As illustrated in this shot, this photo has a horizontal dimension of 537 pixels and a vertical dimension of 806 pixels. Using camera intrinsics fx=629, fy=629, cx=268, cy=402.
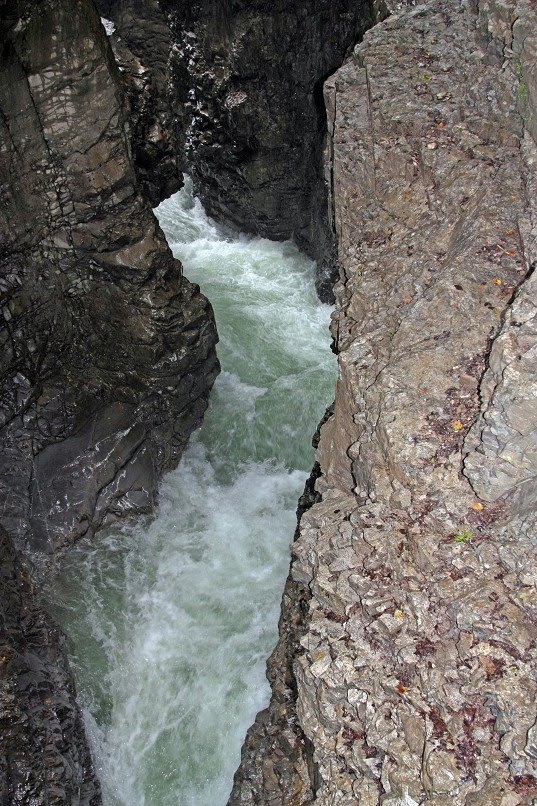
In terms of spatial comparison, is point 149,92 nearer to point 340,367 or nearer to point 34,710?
point 340,367

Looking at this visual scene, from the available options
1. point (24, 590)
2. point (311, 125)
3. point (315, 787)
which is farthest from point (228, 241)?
point (315, 787)

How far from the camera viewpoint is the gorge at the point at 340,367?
441cm

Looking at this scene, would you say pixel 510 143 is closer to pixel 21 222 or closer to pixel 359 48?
pixel 359 48

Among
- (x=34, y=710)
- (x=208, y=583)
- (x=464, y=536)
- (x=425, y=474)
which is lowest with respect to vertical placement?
(x=208, y=583)

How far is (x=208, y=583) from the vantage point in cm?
980

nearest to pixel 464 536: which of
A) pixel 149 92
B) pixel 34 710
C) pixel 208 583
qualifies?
pixel 34 710

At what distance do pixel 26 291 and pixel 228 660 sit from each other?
6.28 m

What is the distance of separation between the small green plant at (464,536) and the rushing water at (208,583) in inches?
186

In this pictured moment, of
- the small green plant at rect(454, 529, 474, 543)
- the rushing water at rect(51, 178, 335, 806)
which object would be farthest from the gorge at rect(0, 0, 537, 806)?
the rushing water at rect(51, 178, 335, 806)

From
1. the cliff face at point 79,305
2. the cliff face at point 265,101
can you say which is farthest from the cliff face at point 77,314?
the cliff face at point 265,101

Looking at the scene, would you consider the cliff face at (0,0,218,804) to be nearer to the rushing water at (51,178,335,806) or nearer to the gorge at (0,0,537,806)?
the gorge at (0,0,537,806)

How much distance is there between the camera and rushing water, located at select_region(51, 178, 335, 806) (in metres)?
8.03

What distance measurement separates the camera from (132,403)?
11125 mm

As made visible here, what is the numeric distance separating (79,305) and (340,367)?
231 inches
